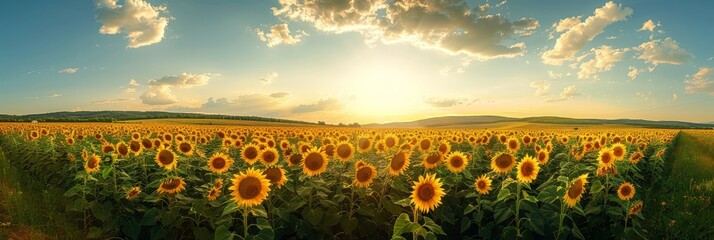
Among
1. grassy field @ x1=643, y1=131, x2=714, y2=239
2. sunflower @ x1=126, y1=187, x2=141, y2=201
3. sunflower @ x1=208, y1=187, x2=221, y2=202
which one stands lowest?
grassy field @ x1=643, y1=131, x2=714, y2=239

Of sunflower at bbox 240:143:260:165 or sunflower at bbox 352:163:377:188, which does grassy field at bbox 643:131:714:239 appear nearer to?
sunflower at bbox 352:163:377:188

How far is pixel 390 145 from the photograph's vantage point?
413 inches

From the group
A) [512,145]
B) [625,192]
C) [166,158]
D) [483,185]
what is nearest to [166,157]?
[166,158]

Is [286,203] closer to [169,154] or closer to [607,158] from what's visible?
[169,154]

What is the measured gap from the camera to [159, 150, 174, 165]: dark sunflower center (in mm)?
8102

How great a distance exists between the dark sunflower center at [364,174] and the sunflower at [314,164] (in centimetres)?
79

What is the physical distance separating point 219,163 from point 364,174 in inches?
102

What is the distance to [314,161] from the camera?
23.6 feet

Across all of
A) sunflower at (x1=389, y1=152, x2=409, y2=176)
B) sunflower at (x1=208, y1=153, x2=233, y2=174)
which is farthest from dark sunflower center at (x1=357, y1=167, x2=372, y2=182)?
sunflower at (x1=208, y1=153, x2=233, y2=174)

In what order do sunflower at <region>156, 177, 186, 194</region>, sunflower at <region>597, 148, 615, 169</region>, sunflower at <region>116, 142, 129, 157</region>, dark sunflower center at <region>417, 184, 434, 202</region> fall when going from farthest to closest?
1. sunflower at <region>116, 142, 129, 157</region>
2. sunflower at <region>597, 148, 615, 169</region>
3. sunflower at <region>156, 177, 186, 194</region>
4. dark sunflower center at <region>417, 184, 434, 202</region>

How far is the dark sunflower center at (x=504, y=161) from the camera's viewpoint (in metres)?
7.30

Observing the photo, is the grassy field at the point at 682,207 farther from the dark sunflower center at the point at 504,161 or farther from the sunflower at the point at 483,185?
the sunflower at the point at 483,185

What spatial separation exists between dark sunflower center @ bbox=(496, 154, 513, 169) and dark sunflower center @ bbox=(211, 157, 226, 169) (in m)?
4.44

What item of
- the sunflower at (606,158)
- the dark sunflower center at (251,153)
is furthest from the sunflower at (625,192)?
the dark sunflower center at (251,153)
